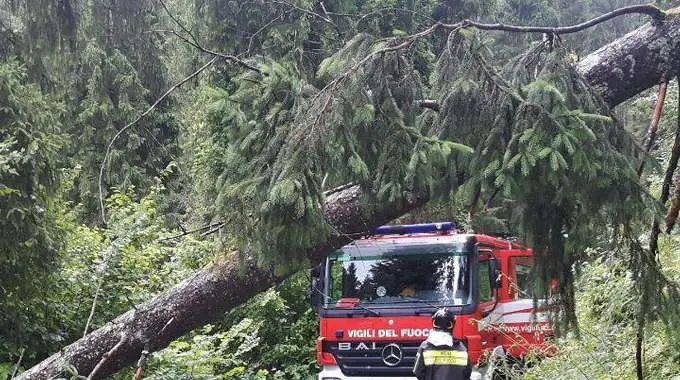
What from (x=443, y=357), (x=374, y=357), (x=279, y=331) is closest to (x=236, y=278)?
(x=443, y=357)

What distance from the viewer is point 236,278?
529 cm

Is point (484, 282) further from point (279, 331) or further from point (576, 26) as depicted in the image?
point (576, 26)

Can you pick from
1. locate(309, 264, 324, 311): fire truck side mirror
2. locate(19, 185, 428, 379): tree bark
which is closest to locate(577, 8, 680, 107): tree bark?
locate(19, 185, 428, 379): tree bark

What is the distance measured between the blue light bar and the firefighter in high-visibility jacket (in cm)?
271

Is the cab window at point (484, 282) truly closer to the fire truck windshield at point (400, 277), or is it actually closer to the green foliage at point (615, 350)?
the fire truck windshield at point (400, 277)

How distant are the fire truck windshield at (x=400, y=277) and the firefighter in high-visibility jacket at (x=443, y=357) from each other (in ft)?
6.97

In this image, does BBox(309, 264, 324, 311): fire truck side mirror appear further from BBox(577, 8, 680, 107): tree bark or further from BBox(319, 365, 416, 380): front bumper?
BBox(577, 8, 680, 107): tree bark

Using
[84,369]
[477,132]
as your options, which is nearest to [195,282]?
[84,369]

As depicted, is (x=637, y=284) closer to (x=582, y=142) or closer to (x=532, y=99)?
(x=582, y=142)

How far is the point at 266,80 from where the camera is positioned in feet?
13.9

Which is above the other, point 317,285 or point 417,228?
point 417,228

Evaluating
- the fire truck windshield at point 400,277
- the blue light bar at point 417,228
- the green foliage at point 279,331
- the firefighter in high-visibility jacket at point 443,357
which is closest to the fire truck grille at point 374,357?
the fire truck windshield at point 400,277

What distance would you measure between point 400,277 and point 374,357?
102 cm

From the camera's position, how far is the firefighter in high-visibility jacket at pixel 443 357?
239 inches
